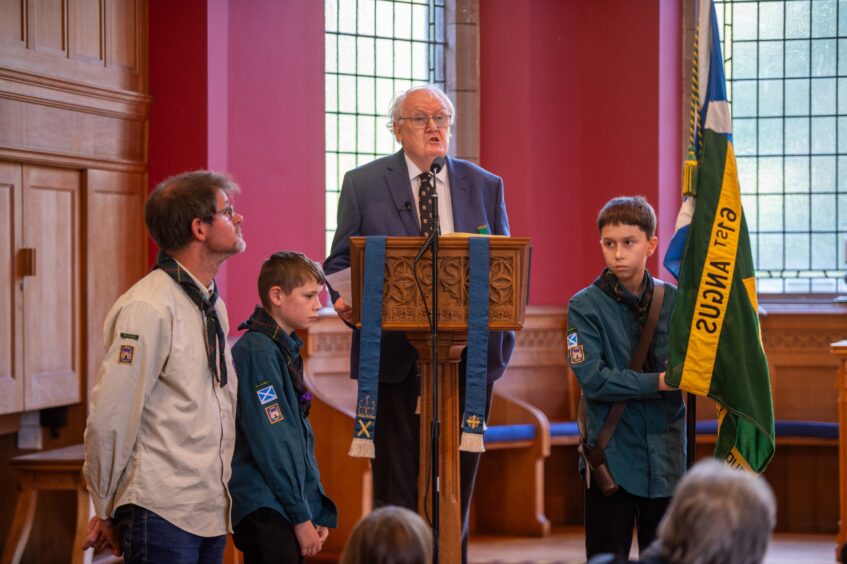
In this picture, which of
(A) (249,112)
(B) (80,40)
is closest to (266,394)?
(B) (80,40)

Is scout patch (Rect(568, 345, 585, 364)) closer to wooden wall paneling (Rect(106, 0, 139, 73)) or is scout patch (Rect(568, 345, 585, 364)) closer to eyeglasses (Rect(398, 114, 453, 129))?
eyeglasses (Rect(398, 114, 453, 129))

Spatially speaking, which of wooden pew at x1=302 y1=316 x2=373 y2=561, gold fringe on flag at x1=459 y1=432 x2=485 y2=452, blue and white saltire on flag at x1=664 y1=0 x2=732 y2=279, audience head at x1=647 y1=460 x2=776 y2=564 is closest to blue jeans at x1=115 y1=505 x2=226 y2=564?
gold fringe on flag at x1=459 y1=432 x2=485 y2=452

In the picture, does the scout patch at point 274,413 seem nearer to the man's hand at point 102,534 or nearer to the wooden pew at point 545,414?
the man's hand at point 102,534

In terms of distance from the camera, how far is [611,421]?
3.19m

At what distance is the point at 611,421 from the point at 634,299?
36 centimetres

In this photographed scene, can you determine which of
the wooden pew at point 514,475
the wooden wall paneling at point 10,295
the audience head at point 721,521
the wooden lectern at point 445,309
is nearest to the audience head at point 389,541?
the audience head at point 721,521

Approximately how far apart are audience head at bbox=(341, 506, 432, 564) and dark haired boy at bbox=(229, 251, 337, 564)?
1.12 meters

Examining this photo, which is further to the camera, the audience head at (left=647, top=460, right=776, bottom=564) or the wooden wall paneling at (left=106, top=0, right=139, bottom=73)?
the wooden wall paneling at (left=106, top=0, right=139, bottom=73)

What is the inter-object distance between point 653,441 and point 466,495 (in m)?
0.68

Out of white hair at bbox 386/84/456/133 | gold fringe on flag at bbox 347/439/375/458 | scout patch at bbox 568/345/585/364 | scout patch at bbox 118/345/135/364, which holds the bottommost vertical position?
gold fringe on flag at bbox 347/439/375/458

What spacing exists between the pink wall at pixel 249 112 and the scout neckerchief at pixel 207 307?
312 cm

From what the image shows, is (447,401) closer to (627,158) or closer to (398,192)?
(398,192)

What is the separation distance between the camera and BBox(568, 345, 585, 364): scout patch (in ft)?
→ 10.5

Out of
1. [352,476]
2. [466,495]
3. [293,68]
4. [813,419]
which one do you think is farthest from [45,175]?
[813,419]
